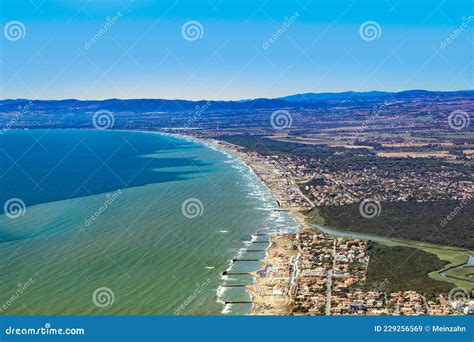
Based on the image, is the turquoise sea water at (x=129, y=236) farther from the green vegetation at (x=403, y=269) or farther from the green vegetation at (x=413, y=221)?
the green vegetation at (x=403, y=269)

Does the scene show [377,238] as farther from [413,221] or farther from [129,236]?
[129,236]

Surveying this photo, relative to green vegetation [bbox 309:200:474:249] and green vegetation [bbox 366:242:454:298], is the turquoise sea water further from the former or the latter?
green vegetation [bbox 366:242:454:298]

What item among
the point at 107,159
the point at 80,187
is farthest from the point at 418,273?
the point at 107,159

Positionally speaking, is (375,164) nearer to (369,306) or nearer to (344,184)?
(344,184)

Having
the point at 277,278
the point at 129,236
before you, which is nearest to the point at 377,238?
the point at 277,278

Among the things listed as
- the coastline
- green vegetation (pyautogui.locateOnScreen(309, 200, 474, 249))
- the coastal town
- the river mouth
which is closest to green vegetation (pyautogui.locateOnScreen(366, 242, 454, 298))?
the coastal town
